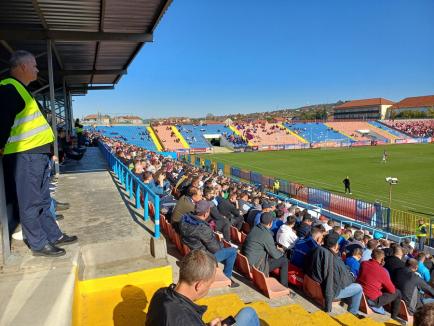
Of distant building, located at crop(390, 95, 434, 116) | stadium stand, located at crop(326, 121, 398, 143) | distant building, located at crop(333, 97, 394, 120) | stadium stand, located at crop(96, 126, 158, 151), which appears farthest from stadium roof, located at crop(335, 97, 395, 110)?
stadium stand, located at crop(96, 126, 158, 151)

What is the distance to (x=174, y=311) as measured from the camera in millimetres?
2229

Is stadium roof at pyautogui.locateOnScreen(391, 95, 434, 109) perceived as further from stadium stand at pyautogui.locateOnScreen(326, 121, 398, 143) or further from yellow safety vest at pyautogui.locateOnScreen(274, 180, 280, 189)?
yellow safety vest at pyautogui.locateOnScreen(274, 180, 280, 189)

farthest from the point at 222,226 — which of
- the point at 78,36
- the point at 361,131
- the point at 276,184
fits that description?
the point at 361,131

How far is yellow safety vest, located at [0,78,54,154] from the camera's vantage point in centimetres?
327

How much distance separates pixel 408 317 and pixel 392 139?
214 feet

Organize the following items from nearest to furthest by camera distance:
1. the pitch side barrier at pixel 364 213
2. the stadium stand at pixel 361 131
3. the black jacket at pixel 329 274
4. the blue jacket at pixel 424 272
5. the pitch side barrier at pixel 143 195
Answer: the pitch side barrier at pixel 143 195, the black jacket at pixel 329 274, the blue jacket at pixel 424 272, the pitch side barrier at pixel 364 213, the stadium stand at pixel 361 131

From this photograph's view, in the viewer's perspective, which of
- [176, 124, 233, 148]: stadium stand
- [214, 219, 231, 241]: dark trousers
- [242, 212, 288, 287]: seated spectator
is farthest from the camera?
[176, 124, 233, 148]: stadium stand

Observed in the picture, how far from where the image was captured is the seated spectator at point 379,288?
215 inches

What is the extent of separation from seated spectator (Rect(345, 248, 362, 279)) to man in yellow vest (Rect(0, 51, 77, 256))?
4.87 metres

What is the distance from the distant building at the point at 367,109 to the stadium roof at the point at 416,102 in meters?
3.56

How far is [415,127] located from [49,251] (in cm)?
8074

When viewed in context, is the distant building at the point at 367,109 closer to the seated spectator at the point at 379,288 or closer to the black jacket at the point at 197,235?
the seated spectator at the point at 379,288

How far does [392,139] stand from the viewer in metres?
63.7

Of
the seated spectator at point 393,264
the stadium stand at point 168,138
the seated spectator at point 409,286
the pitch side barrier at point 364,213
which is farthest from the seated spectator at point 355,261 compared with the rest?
the stadium stand at point 168,138
